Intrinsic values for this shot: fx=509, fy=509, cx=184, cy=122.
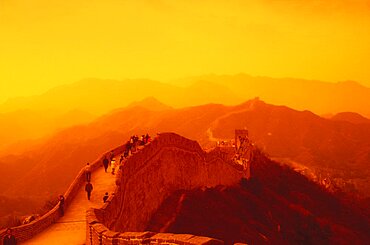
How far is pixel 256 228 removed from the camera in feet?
100

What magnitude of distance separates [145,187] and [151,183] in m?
1.02

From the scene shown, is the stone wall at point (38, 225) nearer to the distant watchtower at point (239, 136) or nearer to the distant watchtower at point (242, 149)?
the distant watchtower at point (242, 149)

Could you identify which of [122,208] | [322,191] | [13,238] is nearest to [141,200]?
[122,208]

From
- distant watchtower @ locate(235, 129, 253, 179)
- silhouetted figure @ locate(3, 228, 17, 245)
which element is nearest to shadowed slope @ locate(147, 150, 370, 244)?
distant watchtower @ locate(235, 129, 253, 179)

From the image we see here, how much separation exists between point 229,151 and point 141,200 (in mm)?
23215

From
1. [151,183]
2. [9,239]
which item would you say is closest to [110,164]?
[151,183]

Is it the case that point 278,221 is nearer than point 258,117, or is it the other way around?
point 278,221

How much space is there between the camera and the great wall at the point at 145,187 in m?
9.19

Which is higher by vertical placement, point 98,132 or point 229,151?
point 98,132

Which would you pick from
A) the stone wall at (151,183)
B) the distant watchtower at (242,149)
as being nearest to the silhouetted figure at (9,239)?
the stone wall at (151,183)

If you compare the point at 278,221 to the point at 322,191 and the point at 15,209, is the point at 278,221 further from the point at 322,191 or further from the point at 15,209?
the point at 15,209

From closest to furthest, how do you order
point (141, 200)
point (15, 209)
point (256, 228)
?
point (141, 200) → point (256, 228) → point (15, 209)

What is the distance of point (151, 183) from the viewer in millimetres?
23219

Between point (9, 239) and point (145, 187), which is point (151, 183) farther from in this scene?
point (9, 239)
